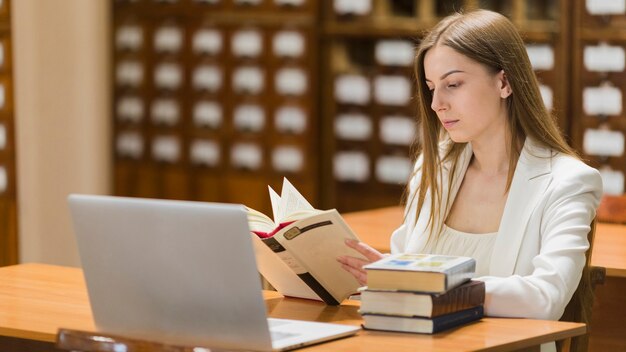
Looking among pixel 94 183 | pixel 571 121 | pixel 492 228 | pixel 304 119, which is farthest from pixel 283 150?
pixel 492 228

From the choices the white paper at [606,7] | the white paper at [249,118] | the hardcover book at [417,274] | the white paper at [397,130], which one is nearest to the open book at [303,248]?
the hardcover book at [417,274]

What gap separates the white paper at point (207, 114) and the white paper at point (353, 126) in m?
0.81

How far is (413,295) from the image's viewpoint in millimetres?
2455

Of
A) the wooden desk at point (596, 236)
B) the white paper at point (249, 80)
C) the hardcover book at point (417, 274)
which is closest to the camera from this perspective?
the hardcover book at point (417, 274)

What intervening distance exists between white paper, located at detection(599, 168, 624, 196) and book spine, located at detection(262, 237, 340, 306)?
376 cm

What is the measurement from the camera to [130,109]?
7.76 m

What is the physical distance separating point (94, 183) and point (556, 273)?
16.9 feet

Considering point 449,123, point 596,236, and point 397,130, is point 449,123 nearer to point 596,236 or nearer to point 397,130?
point 596,236

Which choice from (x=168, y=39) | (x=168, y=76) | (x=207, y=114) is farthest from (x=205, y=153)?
(x=168, y=39)

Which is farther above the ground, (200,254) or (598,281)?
(200,254)

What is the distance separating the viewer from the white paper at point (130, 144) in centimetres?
777

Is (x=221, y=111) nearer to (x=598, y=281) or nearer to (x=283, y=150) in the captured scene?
(x=283, y=150)

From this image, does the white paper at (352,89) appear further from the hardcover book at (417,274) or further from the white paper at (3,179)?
the hardcover book at (417,274)

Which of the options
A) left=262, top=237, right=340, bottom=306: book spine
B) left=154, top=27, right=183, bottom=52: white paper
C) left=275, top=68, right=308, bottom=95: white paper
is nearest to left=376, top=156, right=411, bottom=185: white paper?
left=275, top=68, right=308, bottom=95: white paper
